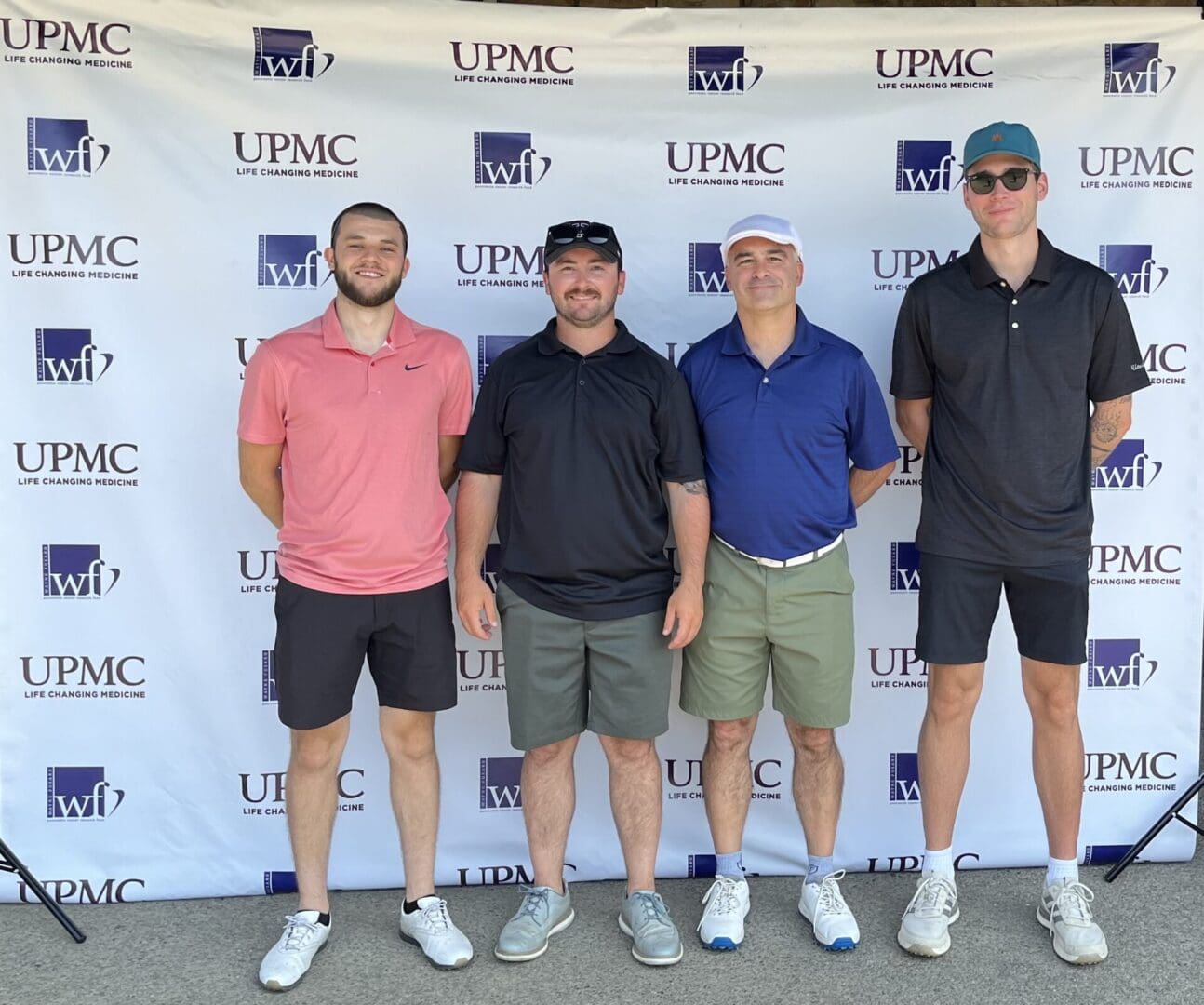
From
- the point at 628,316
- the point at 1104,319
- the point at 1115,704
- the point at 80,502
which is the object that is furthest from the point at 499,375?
the point at 1115,704

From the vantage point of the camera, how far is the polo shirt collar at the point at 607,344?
277 cm

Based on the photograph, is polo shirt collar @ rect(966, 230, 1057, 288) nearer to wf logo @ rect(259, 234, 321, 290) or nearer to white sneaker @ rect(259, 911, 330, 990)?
wf logo @ rect(259, 234, 321, 290)

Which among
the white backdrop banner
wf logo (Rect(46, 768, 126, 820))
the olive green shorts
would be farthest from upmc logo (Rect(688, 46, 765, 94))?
wf logo (Rect(46, 768, 126, 820))

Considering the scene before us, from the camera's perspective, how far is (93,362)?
3.14 meters

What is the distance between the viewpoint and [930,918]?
284 cm

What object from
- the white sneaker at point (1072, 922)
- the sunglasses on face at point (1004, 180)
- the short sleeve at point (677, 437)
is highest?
the sunglasses on face at point (1004, 180)

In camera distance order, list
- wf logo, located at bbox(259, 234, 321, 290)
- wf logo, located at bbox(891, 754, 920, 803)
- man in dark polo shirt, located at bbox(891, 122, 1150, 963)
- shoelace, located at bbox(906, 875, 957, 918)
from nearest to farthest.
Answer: man in dark polo shirt, located at bbox(891, 122, 1150, 963), shoelace, located at bbox(906, 875, 957, 918), wf logo, located at bbox(259, 234, 321, 290), wf logo, located at bbox(891, 754, 920, 803)

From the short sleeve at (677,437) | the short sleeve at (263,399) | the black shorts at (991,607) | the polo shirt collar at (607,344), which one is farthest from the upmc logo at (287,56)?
the black shorts at (991,607)

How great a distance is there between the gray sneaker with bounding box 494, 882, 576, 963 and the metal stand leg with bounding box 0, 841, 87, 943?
1129mm

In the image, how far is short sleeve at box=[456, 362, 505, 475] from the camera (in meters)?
2.78

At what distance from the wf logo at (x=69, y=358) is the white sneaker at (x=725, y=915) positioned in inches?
88.4

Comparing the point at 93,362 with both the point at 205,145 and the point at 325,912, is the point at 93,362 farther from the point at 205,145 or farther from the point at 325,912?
the point at 325,912

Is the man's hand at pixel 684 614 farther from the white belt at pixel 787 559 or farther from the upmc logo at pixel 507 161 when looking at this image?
the upmc logo at pixel 507 161

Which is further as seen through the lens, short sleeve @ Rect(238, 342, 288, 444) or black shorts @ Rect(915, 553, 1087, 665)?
black shorts @ Rect(915, 553, 1087, 665)
